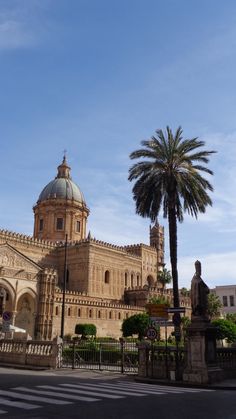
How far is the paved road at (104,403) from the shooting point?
8.07 meters

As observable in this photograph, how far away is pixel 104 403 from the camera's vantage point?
9.50m

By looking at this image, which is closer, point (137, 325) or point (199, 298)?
point (199, 298)

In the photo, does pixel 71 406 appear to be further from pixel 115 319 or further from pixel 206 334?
pixel 115 319

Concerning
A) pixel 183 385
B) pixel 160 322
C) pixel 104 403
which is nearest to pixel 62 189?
pixel 160 322

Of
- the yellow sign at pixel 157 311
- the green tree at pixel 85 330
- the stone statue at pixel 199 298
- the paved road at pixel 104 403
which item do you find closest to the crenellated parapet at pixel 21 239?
the green tree at pixel 85 330

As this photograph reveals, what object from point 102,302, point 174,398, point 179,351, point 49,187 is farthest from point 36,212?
point 174,398

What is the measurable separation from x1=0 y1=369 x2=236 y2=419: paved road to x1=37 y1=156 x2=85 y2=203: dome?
5908 centimetres

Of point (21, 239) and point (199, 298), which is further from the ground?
point (21, 239)

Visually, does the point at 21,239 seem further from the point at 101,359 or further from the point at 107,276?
the point at 101,359

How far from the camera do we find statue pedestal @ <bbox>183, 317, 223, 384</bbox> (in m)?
14.8

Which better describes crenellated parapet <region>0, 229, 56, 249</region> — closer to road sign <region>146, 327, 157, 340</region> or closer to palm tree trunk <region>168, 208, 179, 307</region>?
palm tree trunk <region>168, 208, 179, 307</region>

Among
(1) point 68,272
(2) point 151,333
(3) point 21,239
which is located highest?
(3) point 21,239

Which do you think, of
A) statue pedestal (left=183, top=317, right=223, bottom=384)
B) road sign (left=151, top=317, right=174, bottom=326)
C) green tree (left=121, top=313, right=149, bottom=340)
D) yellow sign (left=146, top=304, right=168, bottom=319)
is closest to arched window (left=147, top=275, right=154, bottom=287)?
green tree (left=121, top=313, right=149, bottom=340)

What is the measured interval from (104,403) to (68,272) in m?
56.4
